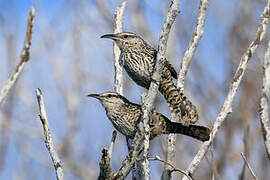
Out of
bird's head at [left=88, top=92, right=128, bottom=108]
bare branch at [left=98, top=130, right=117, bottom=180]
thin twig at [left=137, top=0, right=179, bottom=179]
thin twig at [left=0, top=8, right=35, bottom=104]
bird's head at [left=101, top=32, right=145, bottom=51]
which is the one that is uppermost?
bird's head at [left=101, top=32, right=145, bottom=51]

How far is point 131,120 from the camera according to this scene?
3.61 m

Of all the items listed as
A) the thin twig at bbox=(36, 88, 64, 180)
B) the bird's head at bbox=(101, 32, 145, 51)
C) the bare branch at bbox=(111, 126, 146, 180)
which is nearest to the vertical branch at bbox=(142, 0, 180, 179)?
the bare branch at bbox=(111, 126, 146, 180)

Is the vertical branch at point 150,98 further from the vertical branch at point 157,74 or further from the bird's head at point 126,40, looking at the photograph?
the bird's head at point 126,40

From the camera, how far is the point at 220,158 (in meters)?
7.29

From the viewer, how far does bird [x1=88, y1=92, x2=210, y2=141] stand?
3389 millimetres

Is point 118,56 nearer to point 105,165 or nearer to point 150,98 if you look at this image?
point 150,98

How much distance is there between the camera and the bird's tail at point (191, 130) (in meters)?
3.23

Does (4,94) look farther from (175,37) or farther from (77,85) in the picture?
(77,85)

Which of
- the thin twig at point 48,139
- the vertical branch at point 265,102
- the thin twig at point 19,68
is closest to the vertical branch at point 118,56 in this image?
the thin twig at point 48,139

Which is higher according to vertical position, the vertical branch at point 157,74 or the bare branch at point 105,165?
the vertical branch at point 157,74

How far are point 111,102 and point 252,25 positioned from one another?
404 cm

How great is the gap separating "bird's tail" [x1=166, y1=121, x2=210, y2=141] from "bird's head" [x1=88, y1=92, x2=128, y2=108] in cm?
34

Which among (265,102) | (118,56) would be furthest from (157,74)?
(118,56)

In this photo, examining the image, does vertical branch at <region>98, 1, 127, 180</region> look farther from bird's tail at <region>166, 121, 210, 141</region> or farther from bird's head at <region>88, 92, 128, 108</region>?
bird's tail at <region>166, 121, 210, 141</region>
